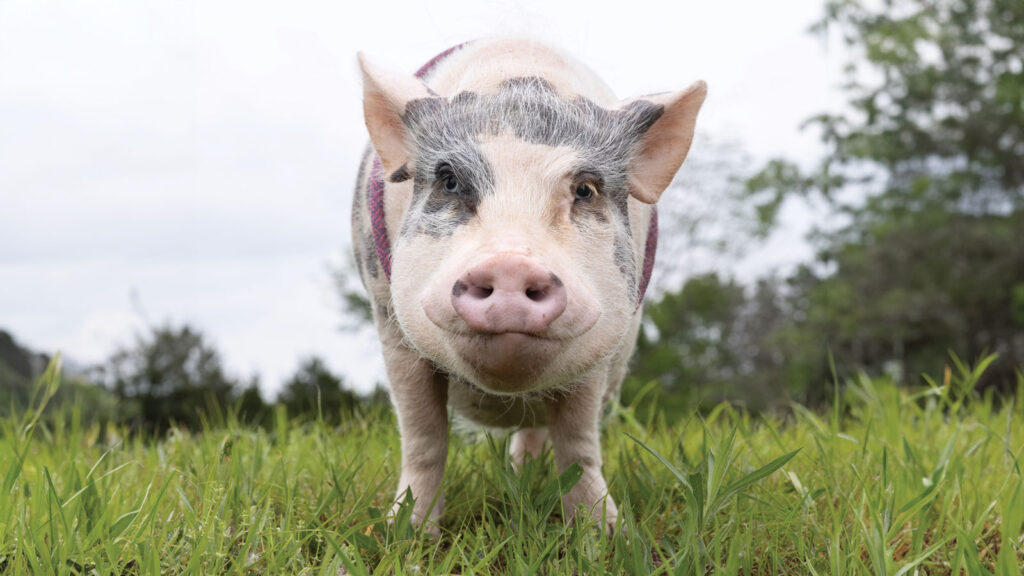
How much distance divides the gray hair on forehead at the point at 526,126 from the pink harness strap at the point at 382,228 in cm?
37

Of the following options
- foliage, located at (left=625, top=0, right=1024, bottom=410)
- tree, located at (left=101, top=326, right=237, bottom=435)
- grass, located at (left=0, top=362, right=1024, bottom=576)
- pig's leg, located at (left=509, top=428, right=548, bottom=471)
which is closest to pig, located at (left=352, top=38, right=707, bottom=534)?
grass, located at (left=0, top=362, right=1024, bottom=576)

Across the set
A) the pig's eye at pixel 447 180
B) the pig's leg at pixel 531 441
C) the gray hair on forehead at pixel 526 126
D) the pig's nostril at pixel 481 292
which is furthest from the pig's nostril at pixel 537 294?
the pig's leg at pixel 531 441

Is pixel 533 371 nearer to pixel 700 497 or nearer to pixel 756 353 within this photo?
pixel 700 497

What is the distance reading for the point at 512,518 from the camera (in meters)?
3.26

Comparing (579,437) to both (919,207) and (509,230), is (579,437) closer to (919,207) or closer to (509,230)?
(509,230)

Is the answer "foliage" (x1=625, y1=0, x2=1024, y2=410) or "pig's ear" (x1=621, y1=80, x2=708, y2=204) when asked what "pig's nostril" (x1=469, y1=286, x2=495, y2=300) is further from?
"foliage" (x1=625, y1=0, x2=1024, y2=410)

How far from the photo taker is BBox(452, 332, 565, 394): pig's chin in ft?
8.35

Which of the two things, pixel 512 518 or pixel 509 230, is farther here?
pixel 512 518

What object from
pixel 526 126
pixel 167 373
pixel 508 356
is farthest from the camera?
pixel 167 373

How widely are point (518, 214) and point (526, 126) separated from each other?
380mm

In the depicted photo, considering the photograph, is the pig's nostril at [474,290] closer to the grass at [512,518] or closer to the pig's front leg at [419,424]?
the grass at [512,518]

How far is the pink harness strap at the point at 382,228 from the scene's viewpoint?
336cm

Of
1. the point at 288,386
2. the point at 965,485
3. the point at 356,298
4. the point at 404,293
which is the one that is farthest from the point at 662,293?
the point at 404,293

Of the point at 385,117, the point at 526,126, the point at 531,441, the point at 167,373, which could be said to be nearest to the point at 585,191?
the point at 526,126
